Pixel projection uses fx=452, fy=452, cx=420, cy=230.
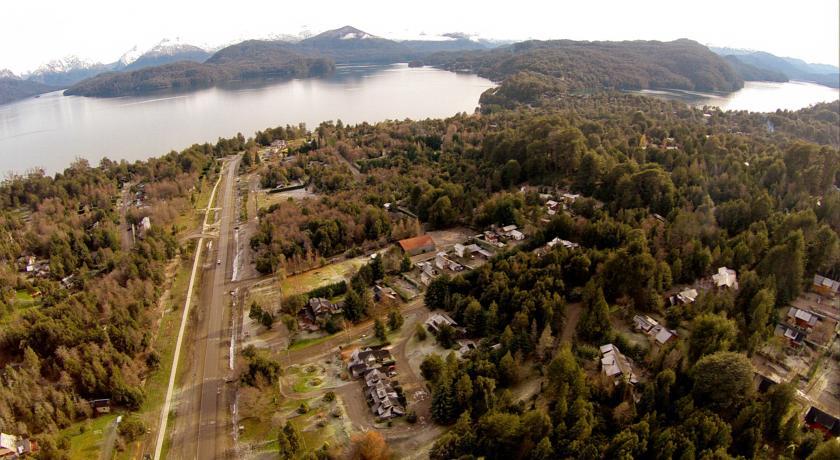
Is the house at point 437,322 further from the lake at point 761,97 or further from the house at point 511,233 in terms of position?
Answer: the lake at point 761,97

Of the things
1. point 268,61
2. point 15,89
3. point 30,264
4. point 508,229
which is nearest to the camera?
point 508,229

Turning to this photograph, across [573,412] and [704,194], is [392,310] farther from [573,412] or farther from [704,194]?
[704,194]

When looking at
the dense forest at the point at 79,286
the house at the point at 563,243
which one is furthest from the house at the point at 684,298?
the dense forest at the point at 79,286

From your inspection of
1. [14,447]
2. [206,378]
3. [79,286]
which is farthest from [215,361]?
[79,286]

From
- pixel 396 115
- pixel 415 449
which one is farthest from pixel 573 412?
pixel 396 115

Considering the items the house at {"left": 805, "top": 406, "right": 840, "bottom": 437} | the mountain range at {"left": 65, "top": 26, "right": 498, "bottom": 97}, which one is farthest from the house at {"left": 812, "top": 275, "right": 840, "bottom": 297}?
the mountain range at {"left": 65, "top": 26, "right": 498, "bottom": 97}

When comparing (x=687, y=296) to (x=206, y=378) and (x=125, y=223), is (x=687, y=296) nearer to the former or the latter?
(x=206, y=378)
